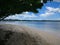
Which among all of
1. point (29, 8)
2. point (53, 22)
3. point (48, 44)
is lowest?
point (53, 22)

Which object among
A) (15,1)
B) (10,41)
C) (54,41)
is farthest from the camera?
(54,41)

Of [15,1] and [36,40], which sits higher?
[15,1]

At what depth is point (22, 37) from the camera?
1.86 m

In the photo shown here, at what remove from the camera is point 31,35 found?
1.91 meters

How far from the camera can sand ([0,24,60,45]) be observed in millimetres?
1839

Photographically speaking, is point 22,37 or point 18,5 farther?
point 22,37

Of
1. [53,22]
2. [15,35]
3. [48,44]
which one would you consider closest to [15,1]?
[15,35]

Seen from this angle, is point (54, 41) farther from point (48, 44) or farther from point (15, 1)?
point (15, 1)

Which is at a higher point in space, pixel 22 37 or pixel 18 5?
pixel 18 5

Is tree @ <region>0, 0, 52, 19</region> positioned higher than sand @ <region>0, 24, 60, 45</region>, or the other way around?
tree @ <region>0, 0, 52, 19</region>

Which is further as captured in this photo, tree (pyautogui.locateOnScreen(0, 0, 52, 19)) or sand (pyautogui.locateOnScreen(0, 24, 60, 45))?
sand (pyautogui.locateOnScreen(0, 24, 60, 45))

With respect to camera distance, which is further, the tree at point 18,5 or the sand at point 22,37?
the sand at point 22,37

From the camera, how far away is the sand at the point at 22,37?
1839 mm

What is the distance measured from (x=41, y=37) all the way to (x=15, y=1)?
47 centimetres
